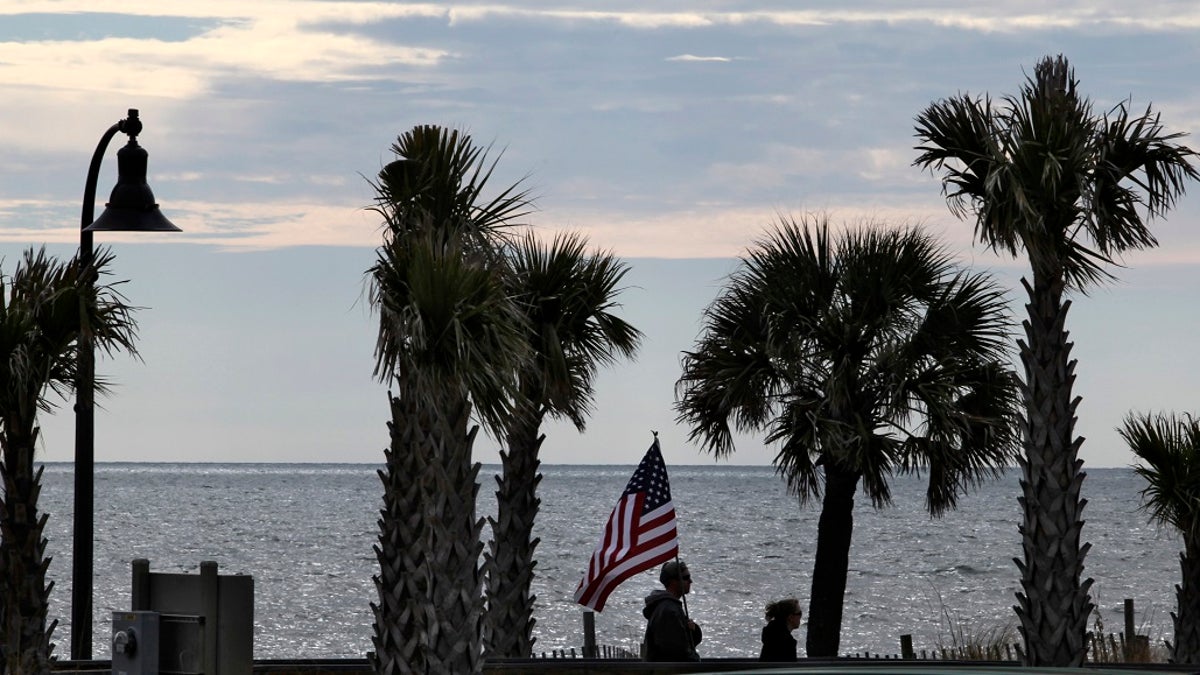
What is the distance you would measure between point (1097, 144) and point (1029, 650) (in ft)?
15.9

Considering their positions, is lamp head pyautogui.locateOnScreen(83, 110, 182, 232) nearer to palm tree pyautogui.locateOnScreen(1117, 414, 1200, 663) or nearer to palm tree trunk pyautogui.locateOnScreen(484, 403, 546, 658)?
palm tree trunk pyautogui.locateOnScreen(484, 403, 546, 658)

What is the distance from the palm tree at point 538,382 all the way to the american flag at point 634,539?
2.03 metres

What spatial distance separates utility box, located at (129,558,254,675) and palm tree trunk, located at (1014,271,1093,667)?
9.95m

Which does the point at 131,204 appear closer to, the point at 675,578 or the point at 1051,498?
the point at 675,578

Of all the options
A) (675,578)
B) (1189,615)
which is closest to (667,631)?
(675,578)

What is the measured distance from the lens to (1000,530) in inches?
4402

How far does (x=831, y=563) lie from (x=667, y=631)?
586 centimetres

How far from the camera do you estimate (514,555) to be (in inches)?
733

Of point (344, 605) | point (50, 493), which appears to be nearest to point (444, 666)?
point (344, 605)

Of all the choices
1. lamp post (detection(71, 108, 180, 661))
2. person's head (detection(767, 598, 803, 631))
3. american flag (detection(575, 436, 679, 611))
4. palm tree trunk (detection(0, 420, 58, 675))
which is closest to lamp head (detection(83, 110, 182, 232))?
lamp post (detection(71, 108, 180, 661))

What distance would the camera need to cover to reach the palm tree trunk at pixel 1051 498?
52.1 ft

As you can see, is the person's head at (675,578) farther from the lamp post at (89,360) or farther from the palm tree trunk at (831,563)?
the palm tree trunk at (831,563)

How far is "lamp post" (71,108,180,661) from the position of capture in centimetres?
1406

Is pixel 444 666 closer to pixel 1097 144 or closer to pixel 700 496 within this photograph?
pixel 1097 144
